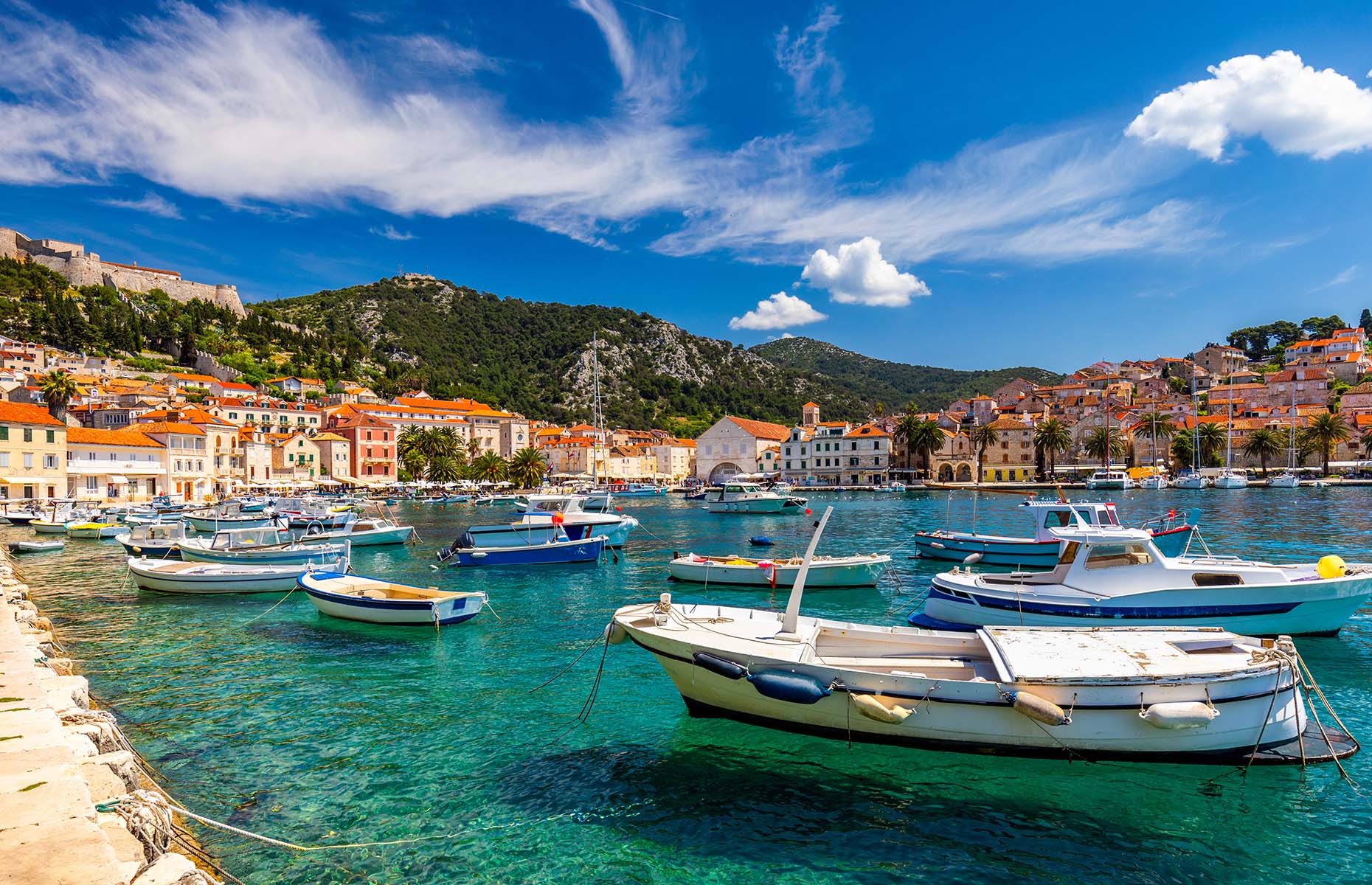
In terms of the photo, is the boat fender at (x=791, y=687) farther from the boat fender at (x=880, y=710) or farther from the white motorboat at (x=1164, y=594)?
the white motorboat at (x=1164, y=594)

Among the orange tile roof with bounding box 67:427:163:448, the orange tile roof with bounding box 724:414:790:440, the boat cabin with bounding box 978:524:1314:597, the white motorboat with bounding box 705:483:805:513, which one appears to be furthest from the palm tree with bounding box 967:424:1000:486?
the orange tile roof with bounding box 67:427:163:448

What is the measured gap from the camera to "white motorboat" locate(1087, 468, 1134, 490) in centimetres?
8806

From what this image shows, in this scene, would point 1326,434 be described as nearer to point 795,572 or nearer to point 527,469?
point 795,572

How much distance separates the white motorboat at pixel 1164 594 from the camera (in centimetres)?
1466

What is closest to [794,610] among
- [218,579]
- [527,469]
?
[218,579]

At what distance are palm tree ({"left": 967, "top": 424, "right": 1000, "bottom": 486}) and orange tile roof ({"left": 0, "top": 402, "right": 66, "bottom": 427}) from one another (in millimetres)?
106543

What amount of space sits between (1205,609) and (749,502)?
47728mm

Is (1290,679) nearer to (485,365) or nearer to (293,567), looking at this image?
(293,567)

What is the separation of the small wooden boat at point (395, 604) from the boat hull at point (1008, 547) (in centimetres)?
1756

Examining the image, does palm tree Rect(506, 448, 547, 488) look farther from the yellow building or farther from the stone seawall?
the stone seawall

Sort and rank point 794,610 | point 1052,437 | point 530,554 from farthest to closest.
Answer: point 1052,437
point 530,554
point 794,610

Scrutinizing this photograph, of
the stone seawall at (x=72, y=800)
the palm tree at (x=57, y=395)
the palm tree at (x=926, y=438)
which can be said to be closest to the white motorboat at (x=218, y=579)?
the stone seawall at (x=72, y=800)

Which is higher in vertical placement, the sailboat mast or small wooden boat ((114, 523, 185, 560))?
the sailboat mast

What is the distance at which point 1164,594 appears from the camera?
47.8 ft
